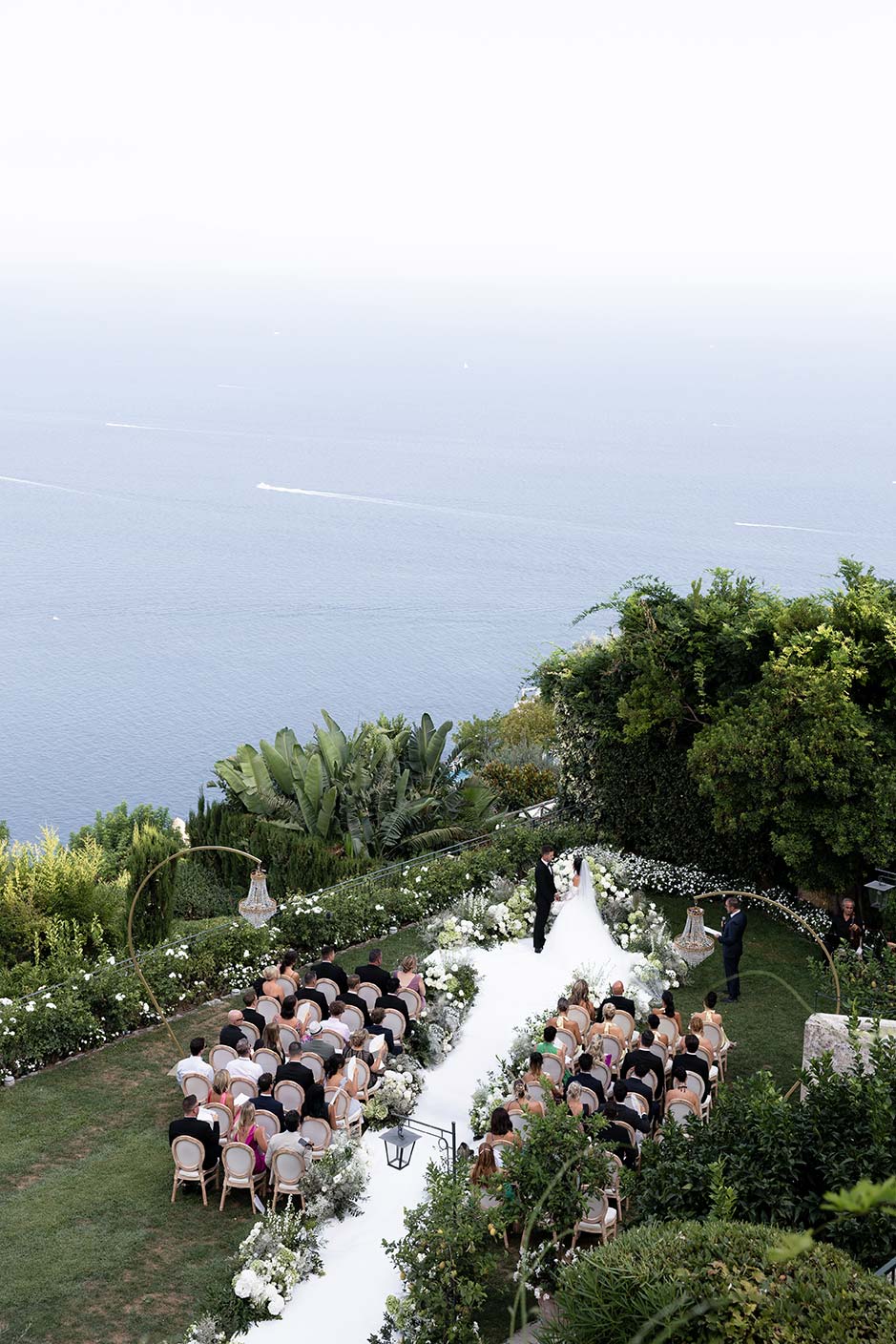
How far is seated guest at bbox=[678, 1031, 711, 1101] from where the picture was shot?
42.7 ft

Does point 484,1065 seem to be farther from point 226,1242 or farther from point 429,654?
point 429,654

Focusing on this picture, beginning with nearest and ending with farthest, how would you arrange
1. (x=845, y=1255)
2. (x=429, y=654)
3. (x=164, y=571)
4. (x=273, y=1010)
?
1. (x=845, y=1255)
2. (x=273, y=1010)
3. (x=429, y=654)
4. (x=164, y=571)

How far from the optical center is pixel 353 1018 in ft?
47.8

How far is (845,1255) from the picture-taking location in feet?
25.7

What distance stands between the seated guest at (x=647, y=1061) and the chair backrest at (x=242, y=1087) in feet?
12.0

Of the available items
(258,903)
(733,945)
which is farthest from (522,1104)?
(733,945)

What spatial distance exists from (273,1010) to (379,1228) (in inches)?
137

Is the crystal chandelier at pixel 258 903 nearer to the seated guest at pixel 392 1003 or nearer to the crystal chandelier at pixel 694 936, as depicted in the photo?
the seated guest at pixel 392 1003

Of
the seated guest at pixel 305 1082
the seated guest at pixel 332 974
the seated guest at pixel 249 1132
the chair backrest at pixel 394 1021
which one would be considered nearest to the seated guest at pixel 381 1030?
the chair backrest at pixel 394 1021

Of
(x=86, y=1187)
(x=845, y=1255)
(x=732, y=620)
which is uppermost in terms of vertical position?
(x=732, y=620)

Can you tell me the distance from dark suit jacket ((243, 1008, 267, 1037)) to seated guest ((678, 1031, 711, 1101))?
180 inches

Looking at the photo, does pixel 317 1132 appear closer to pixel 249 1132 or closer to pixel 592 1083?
pixel 249 1132

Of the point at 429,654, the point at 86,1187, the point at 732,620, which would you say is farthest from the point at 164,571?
the point at 86,1187

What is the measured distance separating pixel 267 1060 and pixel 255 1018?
0.74m
